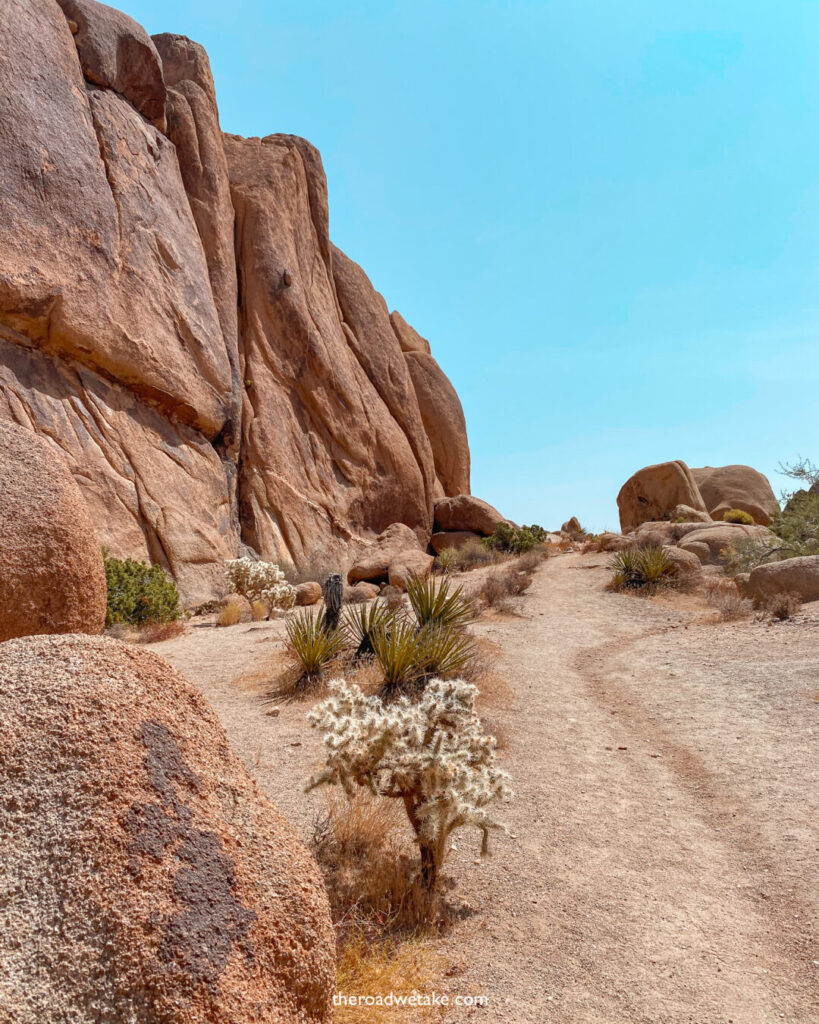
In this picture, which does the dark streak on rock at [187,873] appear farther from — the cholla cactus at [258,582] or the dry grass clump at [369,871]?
the cholla cactus at [258,582]

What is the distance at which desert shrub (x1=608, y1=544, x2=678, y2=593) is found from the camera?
16.6 metres

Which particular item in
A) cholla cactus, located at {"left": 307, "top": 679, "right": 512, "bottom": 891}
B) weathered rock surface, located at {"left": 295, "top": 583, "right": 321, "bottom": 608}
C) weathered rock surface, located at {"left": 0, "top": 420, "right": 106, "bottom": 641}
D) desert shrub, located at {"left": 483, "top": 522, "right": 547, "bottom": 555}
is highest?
desert shrub, located at {"left": 483, "top": 522, "right": 547, "bottom": 555}

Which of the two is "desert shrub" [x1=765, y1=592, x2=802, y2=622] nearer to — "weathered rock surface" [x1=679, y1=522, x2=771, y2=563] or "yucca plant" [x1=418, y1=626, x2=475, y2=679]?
"yucca plant" [x1=418, y1=626, x2=475, y2=679]

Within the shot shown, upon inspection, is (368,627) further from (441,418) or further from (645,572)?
(441,418)

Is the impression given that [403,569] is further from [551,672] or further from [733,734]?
[733,734]

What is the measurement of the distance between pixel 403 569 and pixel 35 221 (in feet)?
36.8

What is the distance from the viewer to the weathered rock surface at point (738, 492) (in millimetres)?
33250

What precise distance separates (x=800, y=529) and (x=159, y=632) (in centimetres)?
1544

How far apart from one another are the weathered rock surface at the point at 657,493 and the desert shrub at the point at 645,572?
43.9 ft

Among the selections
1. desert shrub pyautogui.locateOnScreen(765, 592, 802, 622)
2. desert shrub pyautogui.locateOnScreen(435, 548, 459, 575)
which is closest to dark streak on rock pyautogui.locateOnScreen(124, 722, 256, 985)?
desert shrub pyautogui.locateOnScreen(765, 592, 802, 622)

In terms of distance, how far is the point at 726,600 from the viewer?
43.3 feet

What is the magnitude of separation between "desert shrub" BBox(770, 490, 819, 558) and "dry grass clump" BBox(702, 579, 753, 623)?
86.0 inches

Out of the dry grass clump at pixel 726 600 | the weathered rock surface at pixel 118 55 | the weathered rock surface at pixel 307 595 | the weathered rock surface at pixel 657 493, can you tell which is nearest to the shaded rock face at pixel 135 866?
the dry grass clump at pixel 726 600

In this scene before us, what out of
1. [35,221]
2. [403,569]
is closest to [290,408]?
[403,569]
